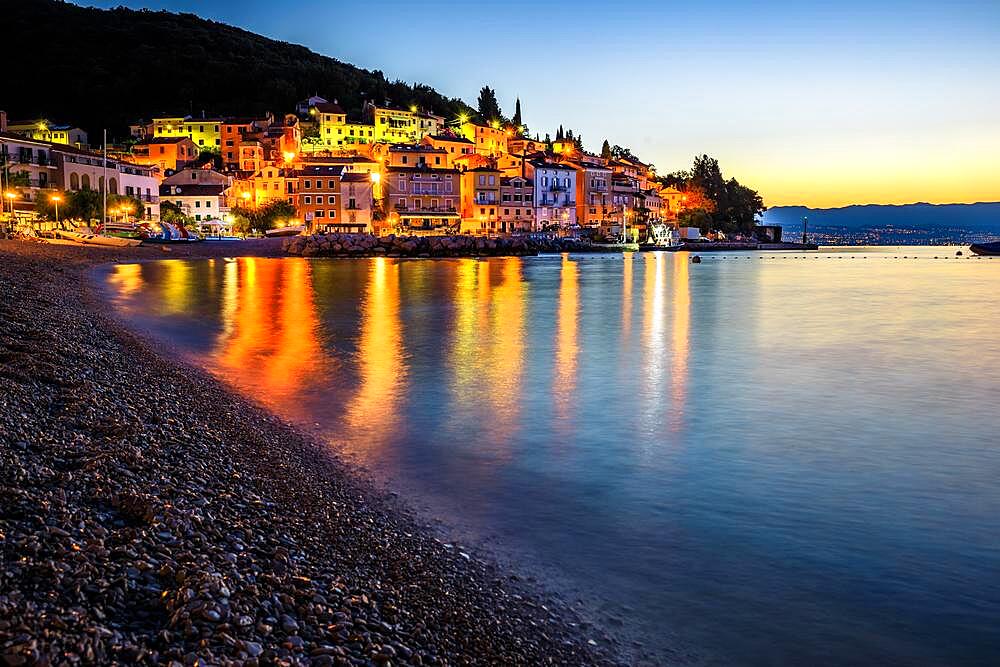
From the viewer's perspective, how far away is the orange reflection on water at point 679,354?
1338 centimetres

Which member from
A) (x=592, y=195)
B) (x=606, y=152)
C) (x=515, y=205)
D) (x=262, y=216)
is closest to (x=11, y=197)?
(x=262, y=216)

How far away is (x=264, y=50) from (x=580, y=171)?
119m

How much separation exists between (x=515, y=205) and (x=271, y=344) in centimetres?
7883

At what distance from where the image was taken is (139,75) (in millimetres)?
143500

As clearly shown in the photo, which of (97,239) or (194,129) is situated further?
(194,129)

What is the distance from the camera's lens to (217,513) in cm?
607

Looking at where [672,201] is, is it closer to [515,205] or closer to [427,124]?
[427,124]

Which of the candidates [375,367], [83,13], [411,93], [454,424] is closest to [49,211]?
[375,367]

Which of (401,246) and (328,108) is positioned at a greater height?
(328,108)

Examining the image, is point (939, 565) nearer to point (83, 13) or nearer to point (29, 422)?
point (29, 422)

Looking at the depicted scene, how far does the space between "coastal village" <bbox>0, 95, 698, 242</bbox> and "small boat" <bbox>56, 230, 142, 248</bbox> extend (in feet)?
21.9

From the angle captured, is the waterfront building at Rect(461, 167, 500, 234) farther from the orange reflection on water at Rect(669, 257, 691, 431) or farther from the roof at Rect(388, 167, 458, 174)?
the orange reflection on water at Rect(669, 257, 691, 431)

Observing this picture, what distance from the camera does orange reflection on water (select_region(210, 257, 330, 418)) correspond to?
1405cm

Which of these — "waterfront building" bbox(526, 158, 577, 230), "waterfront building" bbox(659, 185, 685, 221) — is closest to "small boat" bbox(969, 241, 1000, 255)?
"waterfront building" bbox(659, 185, 685, 221)
